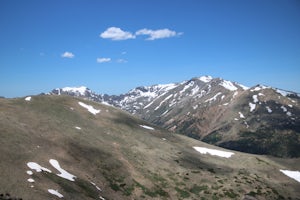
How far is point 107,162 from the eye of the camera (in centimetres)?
6303

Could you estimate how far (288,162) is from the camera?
100125 mm

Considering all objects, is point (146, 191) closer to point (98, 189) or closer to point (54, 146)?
point (98, 189)

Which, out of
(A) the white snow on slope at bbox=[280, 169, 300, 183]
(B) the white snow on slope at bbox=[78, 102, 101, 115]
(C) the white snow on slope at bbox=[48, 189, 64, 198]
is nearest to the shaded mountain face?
(B) the white snow on slope at bbox=[78, 102, 101, 115]

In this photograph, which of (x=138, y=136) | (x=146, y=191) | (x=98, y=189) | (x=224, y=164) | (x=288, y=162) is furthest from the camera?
(x=288, y=162)

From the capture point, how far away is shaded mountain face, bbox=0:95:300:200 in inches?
1744

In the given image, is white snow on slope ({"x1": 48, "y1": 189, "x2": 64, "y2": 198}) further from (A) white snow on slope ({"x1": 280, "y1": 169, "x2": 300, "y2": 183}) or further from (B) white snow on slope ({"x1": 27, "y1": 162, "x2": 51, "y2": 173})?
(A) white snow on slope ({"x1": 280, "y1": 169, "x2": 300, "y2": 183})

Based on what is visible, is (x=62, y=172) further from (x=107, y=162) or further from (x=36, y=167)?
(x=107, y=162)

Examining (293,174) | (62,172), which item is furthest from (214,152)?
(62,172)

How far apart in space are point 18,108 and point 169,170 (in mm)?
38507

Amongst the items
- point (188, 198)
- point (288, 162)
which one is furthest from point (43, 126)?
point (288, 162)

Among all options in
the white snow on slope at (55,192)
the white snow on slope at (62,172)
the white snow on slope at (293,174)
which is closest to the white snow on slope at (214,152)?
the white snow on slope at (293,174)

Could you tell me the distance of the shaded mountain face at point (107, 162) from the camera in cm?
4431

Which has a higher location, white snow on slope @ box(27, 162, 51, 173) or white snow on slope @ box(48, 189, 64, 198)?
white snow on slope @ box(27, 162, 51, 173)

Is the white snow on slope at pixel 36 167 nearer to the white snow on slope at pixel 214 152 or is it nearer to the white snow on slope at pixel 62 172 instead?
the white snow on slope at pixel 62 172
